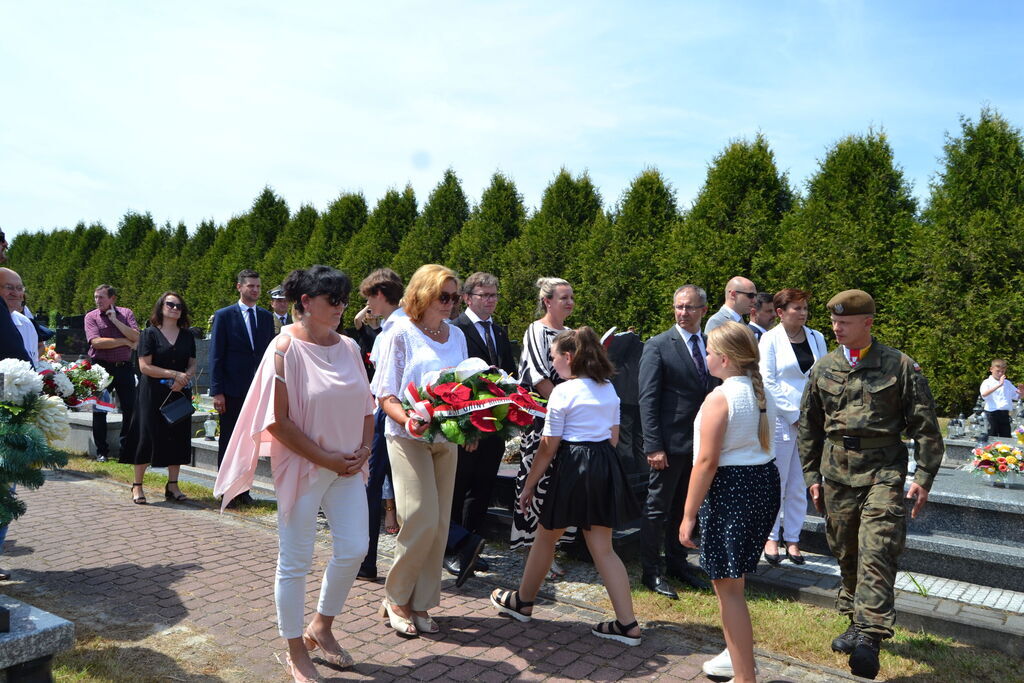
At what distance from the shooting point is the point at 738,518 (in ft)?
12.0

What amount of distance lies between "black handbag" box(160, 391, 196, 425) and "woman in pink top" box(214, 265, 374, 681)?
399 cm

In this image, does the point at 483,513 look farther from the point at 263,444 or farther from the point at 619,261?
the point at 619,261

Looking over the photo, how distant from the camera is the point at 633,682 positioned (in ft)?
12.4

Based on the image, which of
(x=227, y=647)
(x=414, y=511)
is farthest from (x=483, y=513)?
(x=227, y=647)

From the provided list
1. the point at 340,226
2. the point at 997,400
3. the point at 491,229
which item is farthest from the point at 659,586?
the point at 340,226

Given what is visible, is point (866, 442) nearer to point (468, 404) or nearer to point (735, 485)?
point (735, 485)

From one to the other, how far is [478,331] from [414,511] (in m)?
1.93

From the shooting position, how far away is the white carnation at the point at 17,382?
373 cm

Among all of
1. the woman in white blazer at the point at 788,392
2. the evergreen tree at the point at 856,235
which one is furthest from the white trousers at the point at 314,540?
the evergreen tree at the point at 856,235

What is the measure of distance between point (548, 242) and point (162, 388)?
449 inches

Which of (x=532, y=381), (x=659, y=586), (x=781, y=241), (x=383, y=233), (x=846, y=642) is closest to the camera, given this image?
(x=846, y=642)

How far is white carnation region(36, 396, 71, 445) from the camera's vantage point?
3.92 metres

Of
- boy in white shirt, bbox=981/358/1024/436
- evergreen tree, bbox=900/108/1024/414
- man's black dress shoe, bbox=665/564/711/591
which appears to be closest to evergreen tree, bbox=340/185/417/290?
evergreen tree, bbox=900/108/1024/414

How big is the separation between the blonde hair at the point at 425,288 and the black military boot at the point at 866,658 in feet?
9.17
